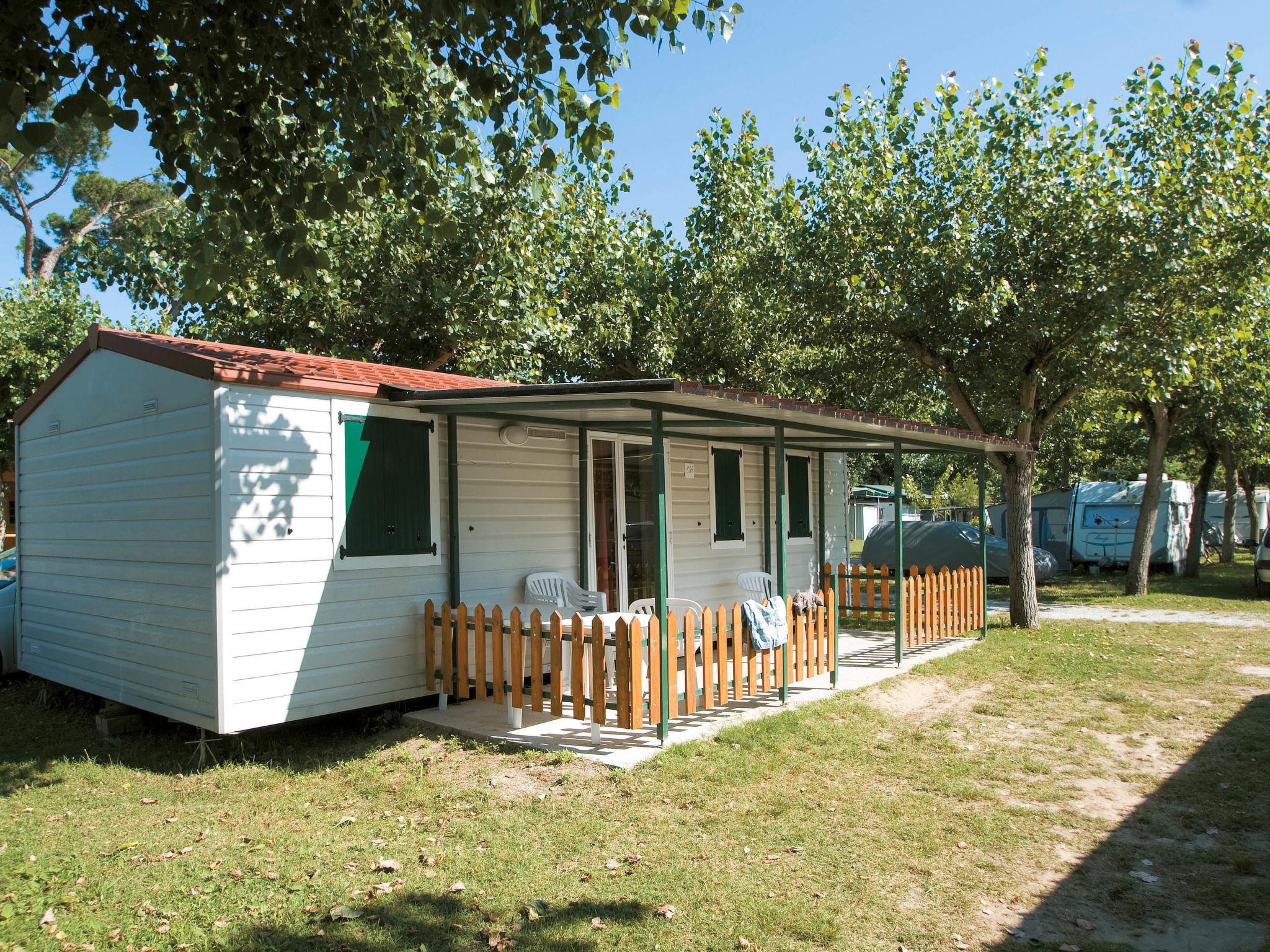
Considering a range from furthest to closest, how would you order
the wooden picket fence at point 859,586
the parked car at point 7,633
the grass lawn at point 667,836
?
the wooden picket fence at point 859,586, the parked car at point 7,633, the grass lawn at point 667,836

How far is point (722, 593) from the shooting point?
1144 cm

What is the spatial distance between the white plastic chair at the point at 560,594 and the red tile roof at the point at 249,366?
2066 mm

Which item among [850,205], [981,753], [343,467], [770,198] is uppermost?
[770,198]

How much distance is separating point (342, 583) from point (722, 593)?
221 inches

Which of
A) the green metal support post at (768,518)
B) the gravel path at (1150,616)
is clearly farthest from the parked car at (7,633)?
the gravel path at (1150,616)

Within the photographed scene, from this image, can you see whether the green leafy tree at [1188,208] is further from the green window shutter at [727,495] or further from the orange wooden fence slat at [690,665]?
the orange wooden fence slat at [690,665]

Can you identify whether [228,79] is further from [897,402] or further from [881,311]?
[897,402]

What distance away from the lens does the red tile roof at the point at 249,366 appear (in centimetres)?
643

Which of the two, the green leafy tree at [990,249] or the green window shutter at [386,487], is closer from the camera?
the green window shutter at [386,487]

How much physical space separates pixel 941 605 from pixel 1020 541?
273 centimetres

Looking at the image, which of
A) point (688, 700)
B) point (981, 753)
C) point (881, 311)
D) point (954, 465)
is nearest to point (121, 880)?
point (688, 700)

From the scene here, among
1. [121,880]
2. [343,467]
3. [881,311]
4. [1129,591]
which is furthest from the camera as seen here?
[1129,591]

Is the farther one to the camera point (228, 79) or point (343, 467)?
point (343, 467)

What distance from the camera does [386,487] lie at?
737 centimetres
